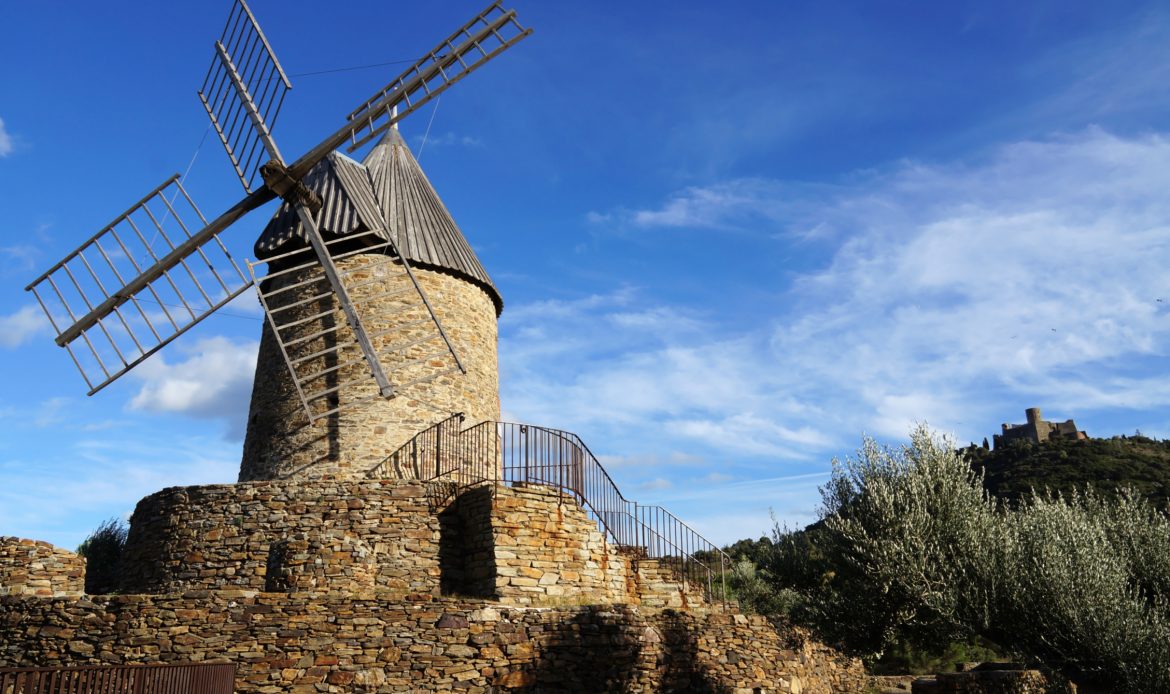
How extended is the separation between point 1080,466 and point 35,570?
120 ft

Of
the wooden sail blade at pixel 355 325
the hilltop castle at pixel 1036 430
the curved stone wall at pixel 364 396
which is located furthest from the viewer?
the hilltop castle at pixel 1036 430

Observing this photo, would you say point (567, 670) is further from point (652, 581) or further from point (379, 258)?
point (379, 258)

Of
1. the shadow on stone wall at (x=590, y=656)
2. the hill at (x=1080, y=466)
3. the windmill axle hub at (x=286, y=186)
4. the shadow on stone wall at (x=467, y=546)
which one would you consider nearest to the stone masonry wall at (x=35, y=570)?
the shadow on stone wall at (x=467, y=546)

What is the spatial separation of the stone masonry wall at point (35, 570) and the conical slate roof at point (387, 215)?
5.89 meters

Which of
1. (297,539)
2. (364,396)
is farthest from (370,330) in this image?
(297,539)

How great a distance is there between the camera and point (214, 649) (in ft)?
29.1

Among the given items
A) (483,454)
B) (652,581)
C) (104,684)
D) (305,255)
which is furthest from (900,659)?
(104,684)

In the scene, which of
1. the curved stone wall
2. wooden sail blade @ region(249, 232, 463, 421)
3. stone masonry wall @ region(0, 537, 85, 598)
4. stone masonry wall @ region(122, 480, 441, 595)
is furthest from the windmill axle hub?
stone masonry wall @ region(0, 537, 85, 598)

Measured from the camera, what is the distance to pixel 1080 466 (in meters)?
35.0

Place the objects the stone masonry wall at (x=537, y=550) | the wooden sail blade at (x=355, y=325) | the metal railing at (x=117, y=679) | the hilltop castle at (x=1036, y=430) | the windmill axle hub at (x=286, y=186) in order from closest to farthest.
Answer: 1. the metal railing at (x=117, y=679)
2. the stone masonry wall at (x=537, y=550)
3. the wooden sail blade at (x=355, y=325)
4. the windmill axle hub at (x=286, y=186)
5. the hilltop castle at (x=1036, y=430)

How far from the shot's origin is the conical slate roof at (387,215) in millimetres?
14570

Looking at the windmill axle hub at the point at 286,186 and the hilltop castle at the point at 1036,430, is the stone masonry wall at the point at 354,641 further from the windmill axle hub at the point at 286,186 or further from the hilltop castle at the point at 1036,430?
the hilltop castle at the point at 1036,430

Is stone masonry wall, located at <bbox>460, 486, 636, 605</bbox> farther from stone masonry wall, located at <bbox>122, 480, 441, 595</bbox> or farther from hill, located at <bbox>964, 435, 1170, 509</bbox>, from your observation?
hill, located at <bbox>964, 435, 1170, 509</bbox>

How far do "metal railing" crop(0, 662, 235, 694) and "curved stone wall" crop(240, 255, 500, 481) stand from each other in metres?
5.19
